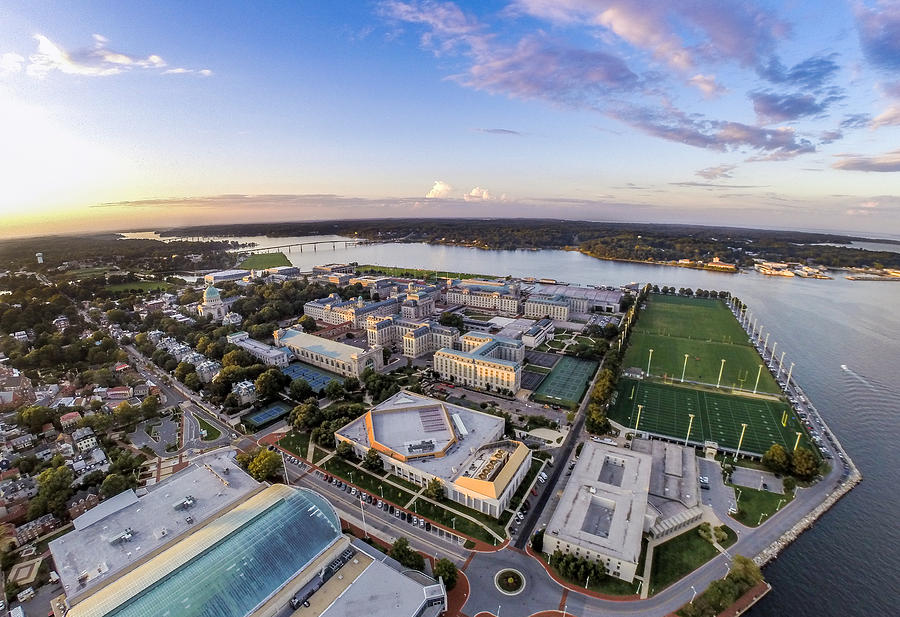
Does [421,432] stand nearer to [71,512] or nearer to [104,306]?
[71,512]

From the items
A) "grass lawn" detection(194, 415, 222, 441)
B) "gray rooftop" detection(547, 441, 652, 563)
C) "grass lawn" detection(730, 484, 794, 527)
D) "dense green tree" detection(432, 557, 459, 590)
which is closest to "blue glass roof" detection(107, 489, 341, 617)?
"dense green tree" detection(432, 557, 459, 590)

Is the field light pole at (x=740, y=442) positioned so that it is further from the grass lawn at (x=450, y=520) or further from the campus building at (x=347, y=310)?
the campus building at (x=347, y=310)

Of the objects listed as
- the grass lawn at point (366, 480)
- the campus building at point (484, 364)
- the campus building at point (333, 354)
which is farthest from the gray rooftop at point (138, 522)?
the campus building at point (484, 364)

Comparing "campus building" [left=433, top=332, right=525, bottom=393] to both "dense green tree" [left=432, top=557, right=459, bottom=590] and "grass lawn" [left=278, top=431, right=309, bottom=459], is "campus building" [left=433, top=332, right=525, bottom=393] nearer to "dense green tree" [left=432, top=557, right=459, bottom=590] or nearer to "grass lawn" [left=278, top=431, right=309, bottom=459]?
"grass lawn" [left=278, top=431, right=309, bottom=459]

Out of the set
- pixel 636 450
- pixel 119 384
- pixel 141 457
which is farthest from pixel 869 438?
pixel 119 384

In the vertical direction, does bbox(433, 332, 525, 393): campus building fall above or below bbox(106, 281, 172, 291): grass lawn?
above

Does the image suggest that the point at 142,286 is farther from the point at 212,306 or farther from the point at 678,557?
the point at 678,557
